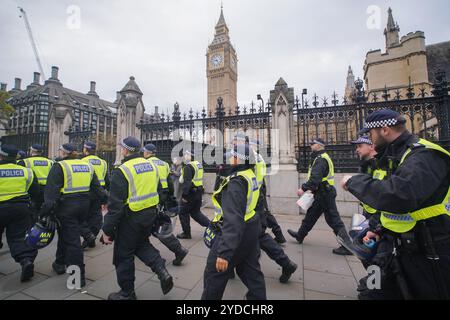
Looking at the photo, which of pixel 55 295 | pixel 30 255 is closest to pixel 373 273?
pixel 55 295

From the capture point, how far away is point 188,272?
11.8ft

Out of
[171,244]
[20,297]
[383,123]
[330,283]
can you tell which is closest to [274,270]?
[330,283]

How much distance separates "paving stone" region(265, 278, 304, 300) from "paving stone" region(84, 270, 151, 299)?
1.88m

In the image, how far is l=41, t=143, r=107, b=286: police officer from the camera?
3273 mm

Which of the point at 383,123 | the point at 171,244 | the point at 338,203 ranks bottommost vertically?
the point at 171,244

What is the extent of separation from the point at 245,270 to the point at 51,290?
290 centimetres

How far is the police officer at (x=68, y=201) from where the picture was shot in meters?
3.27

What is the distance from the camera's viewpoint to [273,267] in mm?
3742

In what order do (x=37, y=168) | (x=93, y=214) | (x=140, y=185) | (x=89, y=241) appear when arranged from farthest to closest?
(x=93, y=214) → (x=37, y=168) → (x=89, y=241) → (x=140, y=185)

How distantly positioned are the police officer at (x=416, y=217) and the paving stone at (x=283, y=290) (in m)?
1.36

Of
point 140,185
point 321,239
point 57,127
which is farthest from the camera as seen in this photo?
point 57,127

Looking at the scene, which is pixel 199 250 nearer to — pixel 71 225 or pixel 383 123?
pixel 71 225

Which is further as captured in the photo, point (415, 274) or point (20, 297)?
point (20, 297)

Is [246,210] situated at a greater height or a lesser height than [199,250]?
greater
